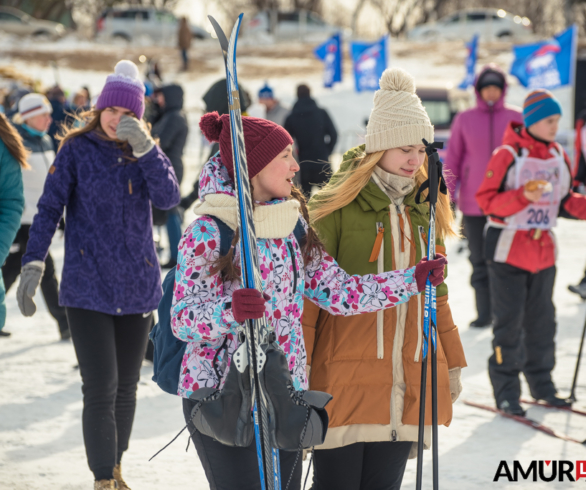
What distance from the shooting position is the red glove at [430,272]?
2365 millimetres

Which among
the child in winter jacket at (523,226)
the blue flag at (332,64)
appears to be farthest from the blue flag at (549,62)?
the child in winter jacket at (523,226)

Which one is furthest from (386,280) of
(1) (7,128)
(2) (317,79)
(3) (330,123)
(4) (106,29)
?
(4) (106,29)

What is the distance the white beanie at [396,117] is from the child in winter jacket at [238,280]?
467 mm

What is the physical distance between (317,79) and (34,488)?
26724 millimetres

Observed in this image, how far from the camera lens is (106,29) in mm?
34906

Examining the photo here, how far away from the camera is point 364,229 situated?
262cm

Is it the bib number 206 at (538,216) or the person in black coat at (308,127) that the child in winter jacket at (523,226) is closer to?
the bib number 206 at (538,216)

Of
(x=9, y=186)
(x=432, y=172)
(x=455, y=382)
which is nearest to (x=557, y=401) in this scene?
(x=455, y=382)

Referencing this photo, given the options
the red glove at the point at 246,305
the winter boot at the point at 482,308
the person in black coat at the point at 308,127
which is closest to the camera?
the red glove at the point at 246,305

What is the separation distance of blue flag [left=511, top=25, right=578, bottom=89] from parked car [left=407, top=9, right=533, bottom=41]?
23.0 metres

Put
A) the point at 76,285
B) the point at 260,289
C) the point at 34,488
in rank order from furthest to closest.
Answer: the point at 34,488 → the point at 76,285 → the point at 260,289

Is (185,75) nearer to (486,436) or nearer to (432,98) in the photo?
(432,98)

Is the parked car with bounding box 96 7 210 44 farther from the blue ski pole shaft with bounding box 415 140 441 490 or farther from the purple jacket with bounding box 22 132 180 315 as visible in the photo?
the blue ski pole shaft with bounding box 415 140 441 490

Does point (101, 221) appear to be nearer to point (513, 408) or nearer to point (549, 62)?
point (513, 408)
